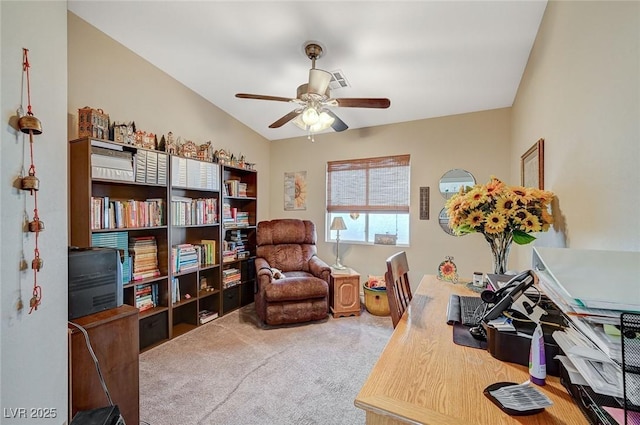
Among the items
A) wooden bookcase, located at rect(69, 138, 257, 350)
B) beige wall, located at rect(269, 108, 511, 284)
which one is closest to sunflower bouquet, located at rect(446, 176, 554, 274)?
beige wall, located at rect(269, 108, 511, 284)

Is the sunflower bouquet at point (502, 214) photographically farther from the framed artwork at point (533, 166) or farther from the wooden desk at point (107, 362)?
the wooden desk at point (107, 362)

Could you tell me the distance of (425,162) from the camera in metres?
3.55

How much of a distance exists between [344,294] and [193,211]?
1979 mm

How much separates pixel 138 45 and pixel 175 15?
675 millimetres

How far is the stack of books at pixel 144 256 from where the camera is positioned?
8.44ft

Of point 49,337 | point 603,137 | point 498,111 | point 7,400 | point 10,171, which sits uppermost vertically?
point 498,111

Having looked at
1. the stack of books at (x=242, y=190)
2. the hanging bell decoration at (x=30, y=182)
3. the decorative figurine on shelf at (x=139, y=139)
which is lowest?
the hanging bell decoration at (x=30, y=182)

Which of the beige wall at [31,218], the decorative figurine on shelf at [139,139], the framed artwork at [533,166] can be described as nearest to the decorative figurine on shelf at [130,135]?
the decorative figurine on shelf at [139,139]

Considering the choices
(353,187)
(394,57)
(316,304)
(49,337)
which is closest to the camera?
(49,337)

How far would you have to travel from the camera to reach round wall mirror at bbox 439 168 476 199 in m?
3.32

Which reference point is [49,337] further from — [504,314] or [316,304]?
[316,304]

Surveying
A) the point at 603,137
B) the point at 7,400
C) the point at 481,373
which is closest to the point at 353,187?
the point at 603,137

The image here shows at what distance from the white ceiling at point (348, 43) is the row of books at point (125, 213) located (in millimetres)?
1446

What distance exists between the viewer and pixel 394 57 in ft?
7.88
